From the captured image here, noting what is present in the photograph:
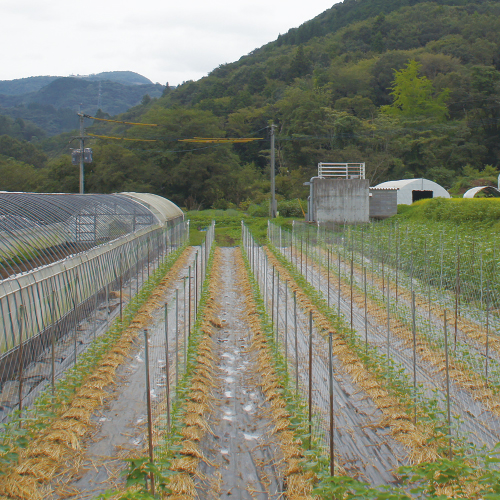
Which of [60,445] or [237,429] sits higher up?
[60,445]

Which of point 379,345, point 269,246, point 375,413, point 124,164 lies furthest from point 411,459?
point 124,164

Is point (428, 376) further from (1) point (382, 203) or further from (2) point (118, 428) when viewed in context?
(1) point (382, 203)

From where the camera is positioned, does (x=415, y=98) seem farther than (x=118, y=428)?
Yes

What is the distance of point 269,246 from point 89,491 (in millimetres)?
15916

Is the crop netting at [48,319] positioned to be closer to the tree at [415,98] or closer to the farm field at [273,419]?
the farm field at [273,419]

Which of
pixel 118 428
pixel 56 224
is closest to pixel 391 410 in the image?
pixel 118 428

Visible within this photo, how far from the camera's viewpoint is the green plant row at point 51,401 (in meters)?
4.17

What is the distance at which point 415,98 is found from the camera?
46688 mm

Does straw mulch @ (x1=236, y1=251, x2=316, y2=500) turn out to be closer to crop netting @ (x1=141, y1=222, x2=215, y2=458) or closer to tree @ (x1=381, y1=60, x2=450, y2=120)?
crop netting @ (x1=141, y1=222, x2=215, y2=458)

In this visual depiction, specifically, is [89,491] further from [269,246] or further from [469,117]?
[469,117]

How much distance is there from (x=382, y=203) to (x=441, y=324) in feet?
58.3

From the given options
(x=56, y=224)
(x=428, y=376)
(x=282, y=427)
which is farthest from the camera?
(x=56, y=224)

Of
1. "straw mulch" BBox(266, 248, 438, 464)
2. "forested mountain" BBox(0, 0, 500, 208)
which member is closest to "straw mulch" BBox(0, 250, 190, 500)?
"straw mulch" BBox(266, 248, 438, 464)

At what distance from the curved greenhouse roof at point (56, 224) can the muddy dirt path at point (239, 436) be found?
3.23m
